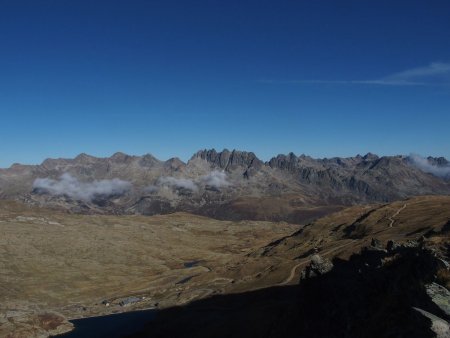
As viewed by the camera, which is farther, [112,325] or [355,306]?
[112,325]

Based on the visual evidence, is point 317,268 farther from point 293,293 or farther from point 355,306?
point 293,293

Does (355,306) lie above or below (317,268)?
below

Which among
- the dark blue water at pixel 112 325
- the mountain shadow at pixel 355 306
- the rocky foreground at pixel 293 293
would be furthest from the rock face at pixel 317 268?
the dark blue water at pixel 112 325

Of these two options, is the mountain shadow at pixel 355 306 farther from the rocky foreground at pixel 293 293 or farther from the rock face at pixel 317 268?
the rock face at pixel 317 268

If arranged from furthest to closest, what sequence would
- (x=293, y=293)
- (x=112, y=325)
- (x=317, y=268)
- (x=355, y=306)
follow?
(x=112, y=325)
(x=293, y=293)
(x=317, y=268)
(x=355, y=306)

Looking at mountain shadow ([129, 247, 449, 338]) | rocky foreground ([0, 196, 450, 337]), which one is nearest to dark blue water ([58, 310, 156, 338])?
rocky foreground ([0, 196, 450, 337])

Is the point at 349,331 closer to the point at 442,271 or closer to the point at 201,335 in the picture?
the point at 442,271

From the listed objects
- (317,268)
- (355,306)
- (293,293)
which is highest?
(317,268)

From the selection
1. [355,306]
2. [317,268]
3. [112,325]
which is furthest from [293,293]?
[355,306]

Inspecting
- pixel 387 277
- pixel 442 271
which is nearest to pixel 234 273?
pixel 387 277

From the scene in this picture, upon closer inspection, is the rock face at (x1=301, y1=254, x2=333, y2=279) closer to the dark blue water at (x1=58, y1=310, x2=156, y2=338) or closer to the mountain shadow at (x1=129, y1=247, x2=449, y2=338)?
the mountain shadow at (x1=129, y1=247, x2=449, y2=338)
